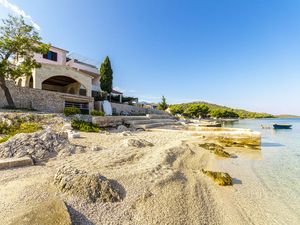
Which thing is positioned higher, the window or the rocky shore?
the window

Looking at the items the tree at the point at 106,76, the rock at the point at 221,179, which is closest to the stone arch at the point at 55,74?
the tree at the point at 106,76

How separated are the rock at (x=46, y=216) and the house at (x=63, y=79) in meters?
15.6

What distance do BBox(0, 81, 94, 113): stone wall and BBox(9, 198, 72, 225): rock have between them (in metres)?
14.7

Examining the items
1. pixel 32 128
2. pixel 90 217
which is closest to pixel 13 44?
pixel 32 128

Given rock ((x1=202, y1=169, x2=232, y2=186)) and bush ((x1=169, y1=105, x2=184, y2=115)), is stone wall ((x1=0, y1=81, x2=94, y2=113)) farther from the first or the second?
bush ((x1=169, y1=105, x2=184, y2=115))

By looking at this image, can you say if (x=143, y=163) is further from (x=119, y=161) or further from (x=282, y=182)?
(x=282, y=182)

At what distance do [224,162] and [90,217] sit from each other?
6301 mm

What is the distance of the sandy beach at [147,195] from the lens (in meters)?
2.81

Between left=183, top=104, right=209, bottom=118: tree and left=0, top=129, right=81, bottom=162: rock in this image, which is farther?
left=183, top=104, right=209, bottom=118: tree

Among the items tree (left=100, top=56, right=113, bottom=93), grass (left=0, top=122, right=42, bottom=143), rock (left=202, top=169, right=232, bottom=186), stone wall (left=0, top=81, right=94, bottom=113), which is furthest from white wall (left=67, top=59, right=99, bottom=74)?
rock (left=202, top=169, right=232, bottom=186)

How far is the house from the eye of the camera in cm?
1543

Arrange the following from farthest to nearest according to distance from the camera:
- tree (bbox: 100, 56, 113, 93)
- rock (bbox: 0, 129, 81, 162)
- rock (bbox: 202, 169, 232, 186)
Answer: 1. tree (bbox: 100, 56, 113, 93)
2. rock (bbox: 0, 129, 81, 162)
3. rock (bbox: 202, 169, 232, 186)

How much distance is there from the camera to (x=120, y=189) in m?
3.53

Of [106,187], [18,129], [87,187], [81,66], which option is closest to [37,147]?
[87,187]
